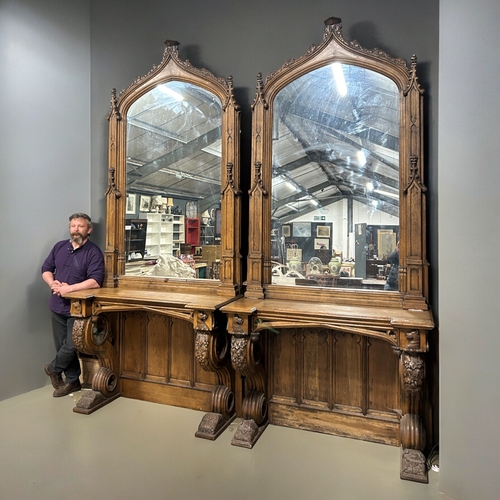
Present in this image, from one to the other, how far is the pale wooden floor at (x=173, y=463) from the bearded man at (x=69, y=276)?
0.45 metres

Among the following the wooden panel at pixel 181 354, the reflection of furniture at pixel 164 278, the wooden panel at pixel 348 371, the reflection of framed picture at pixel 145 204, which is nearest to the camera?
the wooden panel at pixel 348 371

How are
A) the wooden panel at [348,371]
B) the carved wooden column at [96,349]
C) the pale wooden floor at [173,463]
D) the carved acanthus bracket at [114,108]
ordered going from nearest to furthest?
the pale wooden floor at [173,463], the wooden panel at [348,371], the carved wooden column at [96,349], the carved acanthus bracket at [114,108]

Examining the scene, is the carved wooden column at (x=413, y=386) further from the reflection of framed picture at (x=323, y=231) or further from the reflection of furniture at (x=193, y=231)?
the reflection of furniture at (x=193, y=231)

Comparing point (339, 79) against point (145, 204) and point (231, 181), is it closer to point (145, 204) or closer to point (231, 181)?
point (231, 181)

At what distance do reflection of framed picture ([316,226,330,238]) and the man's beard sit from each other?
2008mm

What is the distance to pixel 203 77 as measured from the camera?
3.04 m

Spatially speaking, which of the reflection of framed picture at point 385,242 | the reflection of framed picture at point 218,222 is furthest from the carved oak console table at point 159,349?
the reflection of framed picture at point 385,242

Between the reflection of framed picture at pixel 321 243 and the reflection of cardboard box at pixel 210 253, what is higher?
the reflection of framed picture at pixel 321 243

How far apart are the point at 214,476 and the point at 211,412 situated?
58 cm

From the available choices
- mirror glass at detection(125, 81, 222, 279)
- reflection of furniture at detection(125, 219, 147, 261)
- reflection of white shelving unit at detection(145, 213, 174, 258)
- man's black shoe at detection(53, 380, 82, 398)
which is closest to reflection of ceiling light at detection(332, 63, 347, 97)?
mirror glass at detection(125, 81, 222, 279)

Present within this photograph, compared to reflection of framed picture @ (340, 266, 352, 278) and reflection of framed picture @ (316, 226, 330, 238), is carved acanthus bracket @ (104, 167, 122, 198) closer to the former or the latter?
reflection of framed picture @ (316, 226, 330, 238)

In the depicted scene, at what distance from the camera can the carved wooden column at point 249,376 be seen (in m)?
2.54

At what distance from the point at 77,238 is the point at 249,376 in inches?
73.1

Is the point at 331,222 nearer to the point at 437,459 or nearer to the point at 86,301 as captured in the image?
the point at 437,459
